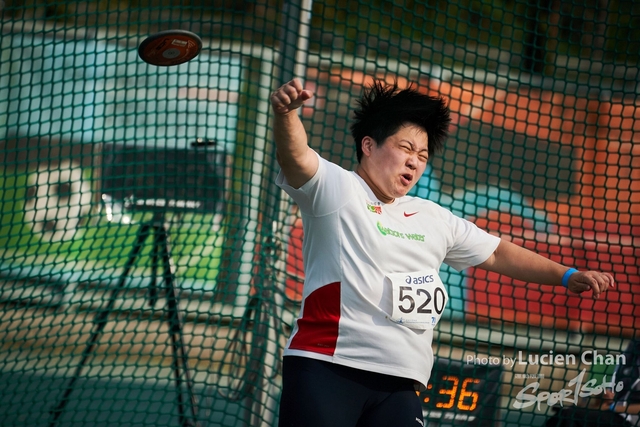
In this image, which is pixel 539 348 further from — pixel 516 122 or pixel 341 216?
pixel 341 216

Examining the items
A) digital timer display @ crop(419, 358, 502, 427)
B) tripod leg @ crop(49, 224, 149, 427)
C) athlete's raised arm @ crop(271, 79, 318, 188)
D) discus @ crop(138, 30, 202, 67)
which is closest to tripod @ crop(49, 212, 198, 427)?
tripod leg @ crop(49, 224, 149, 427)

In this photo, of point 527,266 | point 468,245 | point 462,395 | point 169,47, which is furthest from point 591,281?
point 169,47

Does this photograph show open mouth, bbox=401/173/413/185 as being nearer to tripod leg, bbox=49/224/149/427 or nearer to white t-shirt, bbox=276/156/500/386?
white t-shirt, bbox=276/156/500/386

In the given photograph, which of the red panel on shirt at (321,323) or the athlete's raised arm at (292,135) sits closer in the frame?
the athlete's raised arm at (292,135)

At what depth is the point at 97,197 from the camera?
15.5 ft

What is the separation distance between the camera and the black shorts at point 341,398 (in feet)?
7.97

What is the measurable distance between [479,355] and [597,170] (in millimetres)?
1516

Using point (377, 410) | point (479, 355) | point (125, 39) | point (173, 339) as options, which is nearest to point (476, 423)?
point (479, 355)

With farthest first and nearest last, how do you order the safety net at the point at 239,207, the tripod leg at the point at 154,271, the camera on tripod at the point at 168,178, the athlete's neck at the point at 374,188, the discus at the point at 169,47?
the camera on tripod at the point at 168,178
the safety net at the point at 239,207
the tripod leg at the point at 154,271
the discus at the point at 169,47
the athlete's neck at the point at 374,188

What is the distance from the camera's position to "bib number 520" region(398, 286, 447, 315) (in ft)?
8.29

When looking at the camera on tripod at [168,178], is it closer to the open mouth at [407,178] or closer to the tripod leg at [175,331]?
the tripod leg at [175,331]

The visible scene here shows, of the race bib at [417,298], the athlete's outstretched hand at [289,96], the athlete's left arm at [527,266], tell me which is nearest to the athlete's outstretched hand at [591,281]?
the athlete's left arm at [527,266]

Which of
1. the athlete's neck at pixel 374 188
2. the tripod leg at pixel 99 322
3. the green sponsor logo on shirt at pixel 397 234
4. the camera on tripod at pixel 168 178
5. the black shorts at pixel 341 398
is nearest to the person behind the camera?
the black shorts at pixel 341 398

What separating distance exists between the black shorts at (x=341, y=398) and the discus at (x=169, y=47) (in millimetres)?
1566
